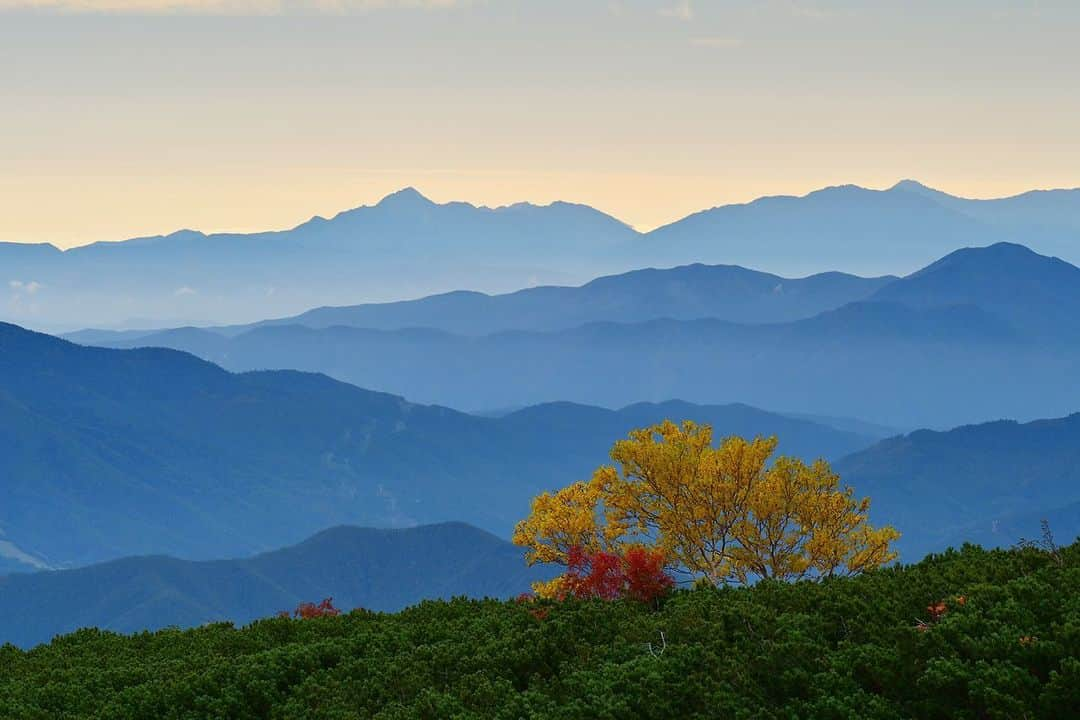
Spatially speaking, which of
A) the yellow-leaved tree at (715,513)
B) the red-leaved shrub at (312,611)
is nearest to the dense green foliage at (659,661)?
the red-leaved shrub at (312,611)

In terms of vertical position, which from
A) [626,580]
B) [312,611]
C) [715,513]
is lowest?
[626,580]

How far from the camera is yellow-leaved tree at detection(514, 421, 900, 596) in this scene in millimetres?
54000

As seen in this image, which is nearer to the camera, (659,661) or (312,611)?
(659,661)

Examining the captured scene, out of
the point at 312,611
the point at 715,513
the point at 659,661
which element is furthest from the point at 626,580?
the point at 715,513

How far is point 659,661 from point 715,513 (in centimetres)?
2834

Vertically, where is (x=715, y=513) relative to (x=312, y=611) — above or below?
above

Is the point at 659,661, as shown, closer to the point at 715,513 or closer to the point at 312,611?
the point at 312,611

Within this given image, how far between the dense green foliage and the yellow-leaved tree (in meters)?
17.7

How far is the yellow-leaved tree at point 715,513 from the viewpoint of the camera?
54.0m

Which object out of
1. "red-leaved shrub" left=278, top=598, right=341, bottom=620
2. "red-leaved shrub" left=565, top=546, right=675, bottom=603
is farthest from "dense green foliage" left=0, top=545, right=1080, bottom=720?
"red-leaved shrub" left=278, top=598, right=341, bottom=620

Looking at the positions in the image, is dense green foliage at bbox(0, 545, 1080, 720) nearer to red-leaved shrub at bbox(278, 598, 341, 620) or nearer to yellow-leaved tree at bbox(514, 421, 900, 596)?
red-leaved shrub at bbox(278, 598, 341, 620)

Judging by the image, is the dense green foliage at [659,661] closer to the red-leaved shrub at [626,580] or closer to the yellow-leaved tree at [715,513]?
the red-leaved shrub at [626,580]

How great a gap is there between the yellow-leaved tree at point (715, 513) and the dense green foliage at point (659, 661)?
1769cm

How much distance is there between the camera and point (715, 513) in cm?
5475
